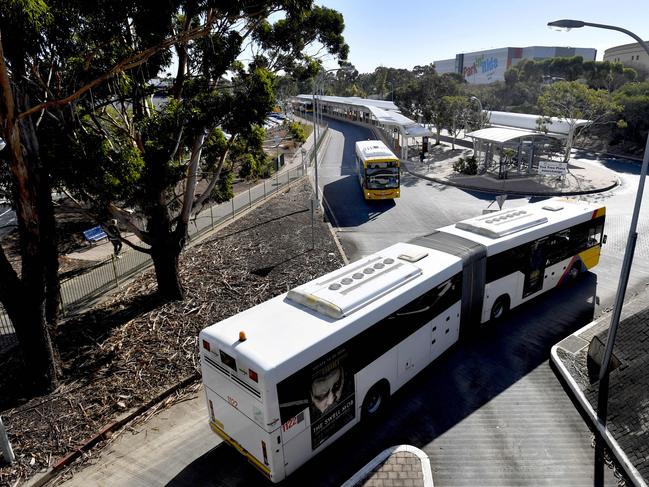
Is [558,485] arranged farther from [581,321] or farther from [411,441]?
[581,321]

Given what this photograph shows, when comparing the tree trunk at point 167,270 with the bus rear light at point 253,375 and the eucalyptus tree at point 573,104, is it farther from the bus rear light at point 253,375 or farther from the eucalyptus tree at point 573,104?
the eucalyptus tree at point 573,104

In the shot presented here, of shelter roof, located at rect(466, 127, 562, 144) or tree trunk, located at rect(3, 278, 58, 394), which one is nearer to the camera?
tree trunk, located at rect(3, 278, 58, 394)

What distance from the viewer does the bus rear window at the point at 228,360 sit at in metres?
7.34

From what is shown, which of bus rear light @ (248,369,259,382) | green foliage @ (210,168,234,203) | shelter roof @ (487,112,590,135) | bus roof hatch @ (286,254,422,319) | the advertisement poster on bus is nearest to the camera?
bus rear light @ (248,369,259,382)

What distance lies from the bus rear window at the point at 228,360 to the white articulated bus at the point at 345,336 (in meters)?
0.02

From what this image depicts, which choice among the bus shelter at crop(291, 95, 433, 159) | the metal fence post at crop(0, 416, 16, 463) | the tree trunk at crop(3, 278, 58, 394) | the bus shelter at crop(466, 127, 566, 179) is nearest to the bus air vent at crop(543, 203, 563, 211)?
the tree trunk at crop(3, 278, 58, 394)

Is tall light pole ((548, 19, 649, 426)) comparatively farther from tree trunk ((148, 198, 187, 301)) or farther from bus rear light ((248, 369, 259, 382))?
tree trunk ((148, 198, 187, 301))

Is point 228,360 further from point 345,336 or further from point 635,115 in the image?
point 635,115

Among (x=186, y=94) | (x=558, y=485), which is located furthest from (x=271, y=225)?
(x=558, y=485)

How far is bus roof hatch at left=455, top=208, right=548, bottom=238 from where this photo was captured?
12.4m

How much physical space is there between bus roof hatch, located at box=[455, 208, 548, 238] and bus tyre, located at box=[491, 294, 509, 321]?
1.89m

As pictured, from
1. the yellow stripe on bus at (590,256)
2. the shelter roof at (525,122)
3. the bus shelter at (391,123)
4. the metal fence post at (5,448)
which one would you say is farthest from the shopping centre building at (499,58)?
the metal fence post at (5,448)

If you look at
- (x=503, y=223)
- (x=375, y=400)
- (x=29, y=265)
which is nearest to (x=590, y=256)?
(x=503, y=223)

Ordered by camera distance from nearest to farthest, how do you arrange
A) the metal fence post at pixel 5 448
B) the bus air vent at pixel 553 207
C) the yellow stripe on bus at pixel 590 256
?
the metal fence post at pixel 5 448 → the bus air vent at pixel 553 207 → the yellow stripe on bus at pixel 590 256
